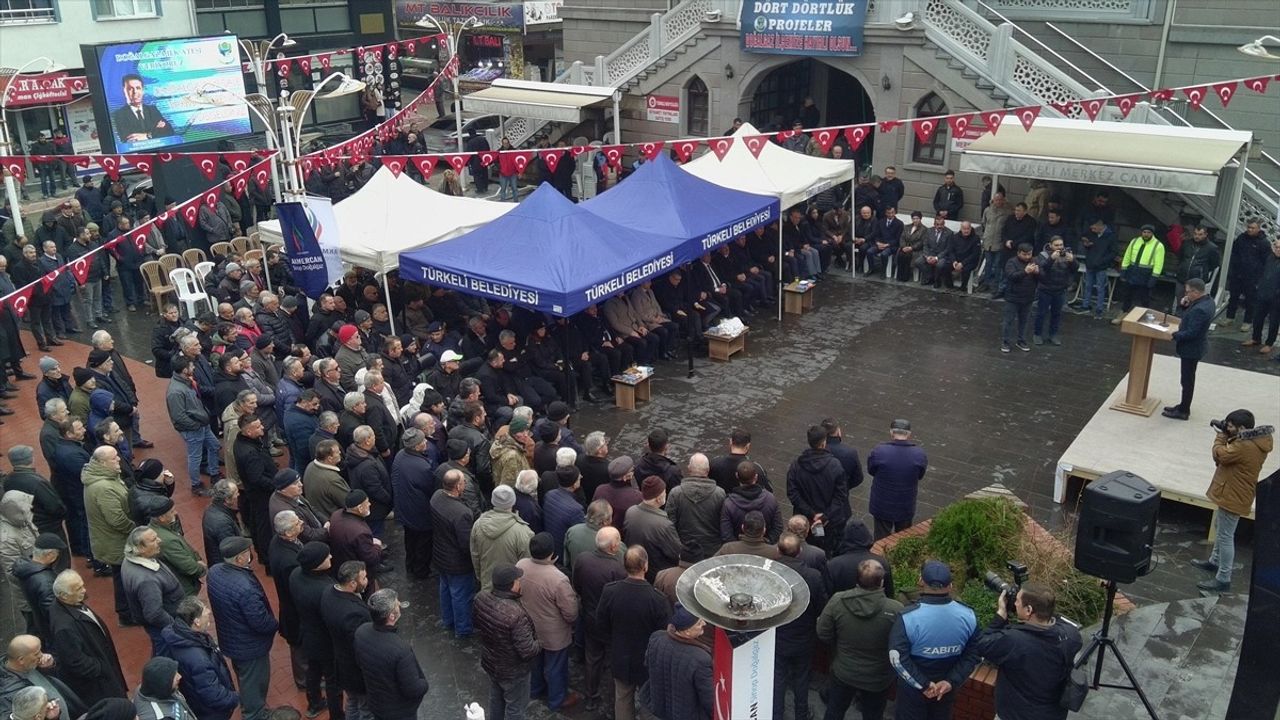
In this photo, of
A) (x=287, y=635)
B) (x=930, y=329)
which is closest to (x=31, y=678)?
(x=287, y=635)

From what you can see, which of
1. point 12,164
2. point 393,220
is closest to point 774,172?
point 393,220

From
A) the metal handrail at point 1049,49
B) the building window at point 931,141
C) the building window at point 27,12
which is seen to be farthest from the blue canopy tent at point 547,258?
the building window at point 27,12

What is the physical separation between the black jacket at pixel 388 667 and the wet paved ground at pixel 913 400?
1.71 m

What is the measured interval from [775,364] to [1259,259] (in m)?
7.02

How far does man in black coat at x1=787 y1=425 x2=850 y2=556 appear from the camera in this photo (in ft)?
26.9

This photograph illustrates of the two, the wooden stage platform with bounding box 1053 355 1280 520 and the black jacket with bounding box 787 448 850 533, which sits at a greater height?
the black jacket with bounding box 787 448 850 533

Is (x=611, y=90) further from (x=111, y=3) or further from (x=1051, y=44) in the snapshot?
(x=111, y=3)

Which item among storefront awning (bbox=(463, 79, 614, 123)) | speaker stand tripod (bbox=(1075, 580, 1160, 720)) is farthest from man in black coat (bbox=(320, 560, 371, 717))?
storefront awning (bbox=(463, 79, 614, 123))

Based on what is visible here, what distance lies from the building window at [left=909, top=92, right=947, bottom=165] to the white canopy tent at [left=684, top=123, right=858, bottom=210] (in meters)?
3.39

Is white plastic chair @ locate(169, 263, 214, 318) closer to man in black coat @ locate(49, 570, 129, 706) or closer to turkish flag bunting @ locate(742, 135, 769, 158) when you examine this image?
turkish flag bunting @ locate(742, 135, 769, 158)

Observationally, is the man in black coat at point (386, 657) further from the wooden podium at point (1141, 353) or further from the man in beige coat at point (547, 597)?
the wooden podium at point (1141, 353)

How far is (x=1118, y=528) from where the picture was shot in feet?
21.0

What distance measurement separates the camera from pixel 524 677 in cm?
680

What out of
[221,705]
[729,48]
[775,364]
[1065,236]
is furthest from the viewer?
[729,48]
